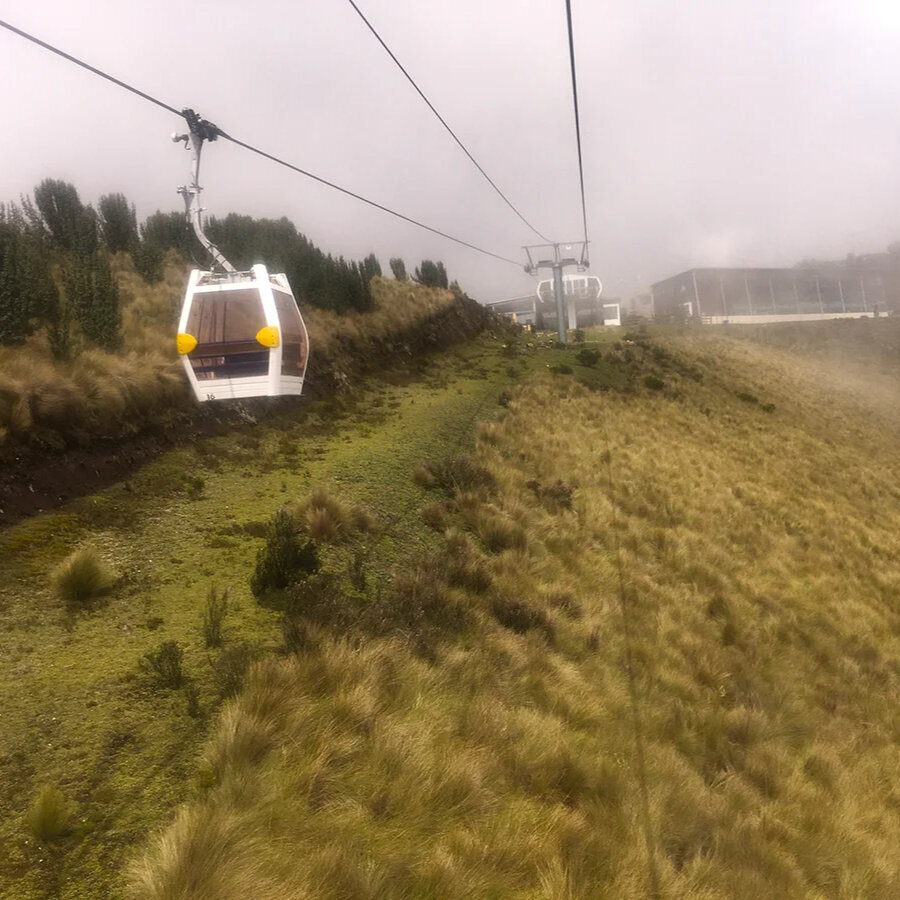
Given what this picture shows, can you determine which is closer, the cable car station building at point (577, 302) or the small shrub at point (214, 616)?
the small shrub at point (214, 616)

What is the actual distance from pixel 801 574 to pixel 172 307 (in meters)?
16.8

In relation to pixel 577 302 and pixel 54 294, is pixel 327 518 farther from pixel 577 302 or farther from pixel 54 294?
pixel 577 302

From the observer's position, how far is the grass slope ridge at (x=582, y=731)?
3859mm

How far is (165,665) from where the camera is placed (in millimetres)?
4969

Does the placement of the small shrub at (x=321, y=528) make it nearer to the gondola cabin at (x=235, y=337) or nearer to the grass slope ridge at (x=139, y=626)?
the grass slope ridge at (x=139, y=626)

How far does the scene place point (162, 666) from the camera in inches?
194

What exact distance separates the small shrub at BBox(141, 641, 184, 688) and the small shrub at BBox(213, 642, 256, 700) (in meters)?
0.31

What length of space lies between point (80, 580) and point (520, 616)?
16.4ft

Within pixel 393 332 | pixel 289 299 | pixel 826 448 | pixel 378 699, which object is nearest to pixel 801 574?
pixel 378 699

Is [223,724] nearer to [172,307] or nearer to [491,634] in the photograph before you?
[491,634]

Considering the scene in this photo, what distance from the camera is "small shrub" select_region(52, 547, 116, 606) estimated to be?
592cm

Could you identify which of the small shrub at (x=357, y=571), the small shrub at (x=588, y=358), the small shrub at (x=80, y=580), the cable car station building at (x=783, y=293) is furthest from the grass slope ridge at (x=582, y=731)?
the cable car station building at (x=783, y=293)

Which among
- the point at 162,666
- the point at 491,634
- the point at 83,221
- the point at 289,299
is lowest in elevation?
the point at 491,634

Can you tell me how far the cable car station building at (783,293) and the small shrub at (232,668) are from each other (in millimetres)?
78073
